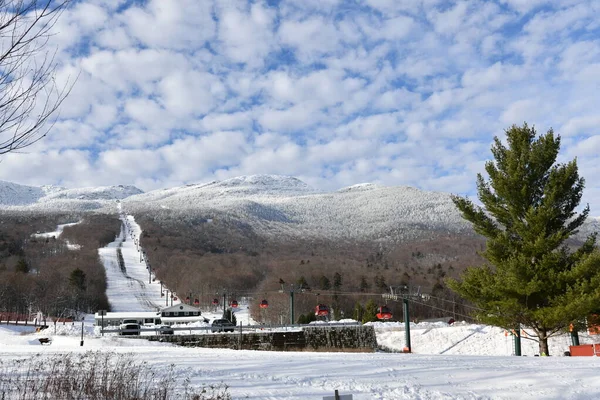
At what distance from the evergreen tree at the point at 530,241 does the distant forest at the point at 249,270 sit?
15.3 metres

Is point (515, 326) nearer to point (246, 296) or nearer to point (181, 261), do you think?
point (246, 296)

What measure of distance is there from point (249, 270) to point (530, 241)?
11034 centimetres

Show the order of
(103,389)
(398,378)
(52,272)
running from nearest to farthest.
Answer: (103,389), (398,378), (52,272)

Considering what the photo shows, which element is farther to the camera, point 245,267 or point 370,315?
point 245,267

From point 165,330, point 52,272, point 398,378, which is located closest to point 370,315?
point 165,330

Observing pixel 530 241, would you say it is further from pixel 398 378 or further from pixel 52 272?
pixel 52 272

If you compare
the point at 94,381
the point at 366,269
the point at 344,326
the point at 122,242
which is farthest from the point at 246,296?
the point at 94,381

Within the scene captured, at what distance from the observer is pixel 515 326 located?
2330 cm

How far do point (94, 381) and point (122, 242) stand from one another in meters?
184

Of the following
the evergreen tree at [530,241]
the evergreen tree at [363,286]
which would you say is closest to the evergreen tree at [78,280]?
the evergreen tree at [363,286]

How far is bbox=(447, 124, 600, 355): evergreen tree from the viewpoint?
71.4 ft

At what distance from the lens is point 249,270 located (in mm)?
129625

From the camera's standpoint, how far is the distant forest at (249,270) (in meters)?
80.6

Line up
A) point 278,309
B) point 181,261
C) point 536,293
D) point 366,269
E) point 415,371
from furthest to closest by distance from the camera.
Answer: point 181,261, point 366,269, point 278,309, point 536,293, point 415,371
